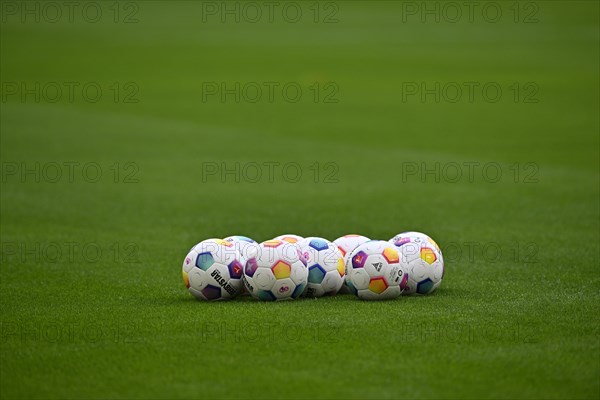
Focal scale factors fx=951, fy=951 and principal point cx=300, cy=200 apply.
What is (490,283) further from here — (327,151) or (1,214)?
(327,151)

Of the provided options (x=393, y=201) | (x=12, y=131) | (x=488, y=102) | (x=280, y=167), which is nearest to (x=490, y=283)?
(x=393, y=201)

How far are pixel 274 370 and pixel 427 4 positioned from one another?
6187 cm

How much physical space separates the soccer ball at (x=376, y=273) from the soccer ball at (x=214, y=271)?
1403mm

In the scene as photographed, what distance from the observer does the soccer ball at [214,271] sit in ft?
38.2

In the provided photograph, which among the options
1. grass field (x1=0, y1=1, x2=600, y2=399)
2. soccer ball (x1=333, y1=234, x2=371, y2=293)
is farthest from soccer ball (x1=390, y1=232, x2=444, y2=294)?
soccer ball (x1=333, y1=234, x2=371, y2=293)

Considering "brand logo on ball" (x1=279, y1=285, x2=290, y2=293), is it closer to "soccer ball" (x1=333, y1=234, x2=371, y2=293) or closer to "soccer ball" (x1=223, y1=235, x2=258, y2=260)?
"soccer ball" (x1=223, y1=235, x2=258, y2=260)

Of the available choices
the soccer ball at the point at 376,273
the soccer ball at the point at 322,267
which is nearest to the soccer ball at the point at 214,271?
the soccer ball at the point at 322,267

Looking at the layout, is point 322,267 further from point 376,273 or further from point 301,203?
point 301,203

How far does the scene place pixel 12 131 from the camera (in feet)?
115

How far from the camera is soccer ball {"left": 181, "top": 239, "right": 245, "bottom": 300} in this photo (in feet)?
38.2

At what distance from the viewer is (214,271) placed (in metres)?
11.6

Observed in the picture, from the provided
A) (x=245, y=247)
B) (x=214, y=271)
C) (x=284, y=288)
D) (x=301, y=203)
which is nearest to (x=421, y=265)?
(x=284, y=288)

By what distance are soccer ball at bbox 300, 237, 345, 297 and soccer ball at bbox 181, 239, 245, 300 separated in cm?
84

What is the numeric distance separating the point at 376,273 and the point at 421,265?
2.72ft
